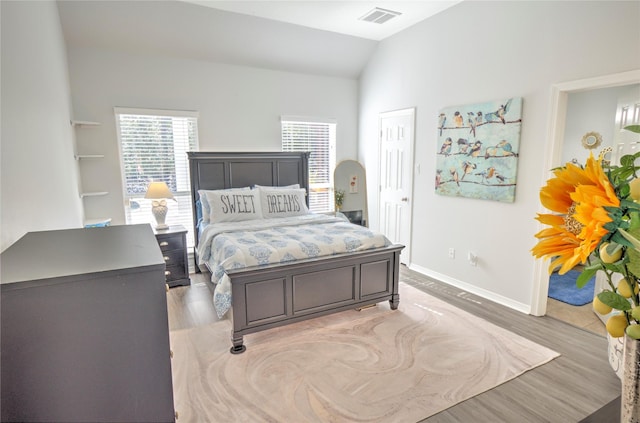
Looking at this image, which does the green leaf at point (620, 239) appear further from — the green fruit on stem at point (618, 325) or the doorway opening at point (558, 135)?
the doorway opening at point (558, 135)

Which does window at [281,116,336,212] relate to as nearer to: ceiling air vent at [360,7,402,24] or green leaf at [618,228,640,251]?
ceiling air vent at [360,7,402,24]

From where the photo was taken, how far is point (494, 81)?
11.4 ft

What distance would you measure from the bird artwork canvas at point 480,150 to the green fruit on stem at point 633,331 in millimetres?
3022

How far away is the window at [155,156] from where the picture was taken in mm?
4145

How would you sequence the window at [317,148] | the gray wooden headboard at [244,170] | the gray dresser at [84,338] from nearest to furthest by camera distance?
1. the gray dresser at [84,338]
2. the gray wooden headboard at [244,170]
3. the window at [317,148]

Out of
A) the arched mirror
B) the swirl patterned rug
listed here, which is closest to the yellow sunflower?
the swirl patterned rug

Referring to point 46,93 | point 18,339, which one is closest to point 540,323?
point 18,339

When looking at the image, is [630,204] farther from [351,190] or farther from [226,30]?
[351,190]

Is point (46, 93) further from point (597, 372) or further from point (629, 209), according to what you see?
point (597, 372)

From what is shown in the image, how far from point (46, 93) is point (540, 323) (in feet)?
14.8

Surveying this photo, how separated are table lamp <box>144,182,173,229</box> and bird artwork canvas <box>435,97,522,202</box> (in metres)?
3.19

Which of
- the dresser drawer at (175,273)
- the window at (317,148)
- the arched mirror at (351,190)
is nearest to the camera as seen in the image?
the dresser drawer at (175,273)

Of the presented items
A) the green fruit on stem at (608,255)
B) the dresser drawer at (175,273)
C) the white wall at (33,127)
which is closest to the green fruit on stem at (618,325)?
the green fruit on stem at (608,255)

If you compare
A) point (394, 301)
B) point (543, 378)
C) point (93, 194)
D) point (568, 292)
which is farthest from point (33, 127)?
point (568, 292)
